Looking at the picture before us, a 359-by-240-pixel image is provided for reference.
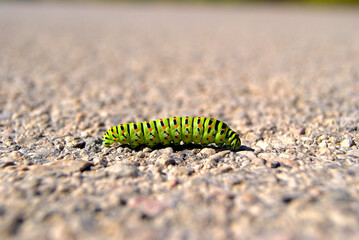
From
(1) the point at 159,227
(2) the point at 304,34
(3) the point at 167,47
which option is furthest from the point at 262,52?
(1) the point at 159,227

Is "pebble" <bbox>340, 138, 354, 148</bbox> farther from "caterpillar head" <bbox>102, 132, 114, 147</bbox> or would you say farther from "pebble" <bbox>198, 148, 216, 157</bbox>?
"caterpillar head" <bbox>102, 132, 114, 147</bbox>

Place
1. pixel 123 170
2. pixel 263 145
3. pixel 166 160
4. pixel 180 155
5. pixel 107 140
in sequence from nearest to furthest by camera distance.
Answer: pixel 123 170
pixel 166 160
pixel 180 155
pixel 107 140
pixel 263 145

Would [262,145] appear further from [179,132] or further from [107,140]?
[107,140]

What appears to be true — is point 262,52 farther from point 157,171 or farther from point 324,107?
point 157,171

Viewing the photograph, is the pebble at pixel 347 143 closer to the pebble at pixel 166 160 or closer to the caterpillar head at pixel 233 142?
the caterpillar head at pixel 233 142

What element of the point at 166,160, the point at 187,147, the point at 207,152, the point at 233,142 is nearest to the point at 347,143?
the point at 233,142

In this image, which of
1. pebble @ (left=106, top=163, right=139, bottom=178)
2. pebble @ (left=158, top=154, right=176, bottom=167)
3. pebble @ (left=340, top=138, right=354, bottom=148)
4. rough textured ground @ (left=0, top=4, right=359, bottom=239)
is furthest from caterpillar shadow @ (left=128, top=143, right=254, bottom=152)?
pebble @ (left=340, top=138, right=354, bottom=148)
